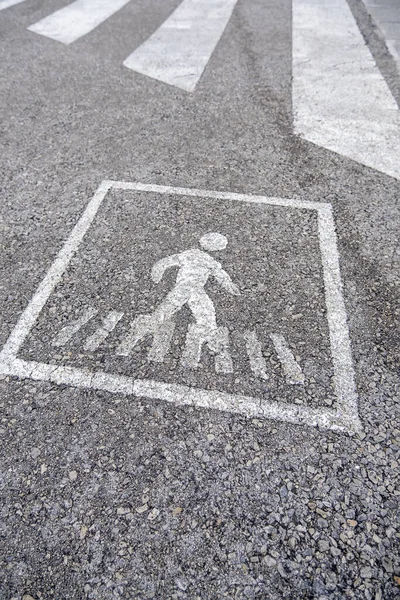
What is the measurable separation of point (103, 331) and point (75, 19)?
7.78m

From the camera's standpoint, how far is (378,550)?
251 cm

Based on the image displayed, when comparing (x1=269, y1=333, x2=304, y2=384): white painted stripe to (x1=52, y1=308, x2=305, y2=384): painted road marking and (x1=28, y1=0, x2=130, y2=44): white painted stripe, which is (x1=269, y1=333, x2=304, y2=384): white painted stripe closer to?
(x1=52, y1=308, x2=305, y2=384): painted road marking

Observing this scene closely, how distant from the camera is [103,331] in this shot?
3.58 m

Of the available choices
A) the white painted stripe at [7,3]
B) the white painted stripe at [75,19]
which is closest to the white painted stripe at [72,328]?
the white painted stripe at [75,19]

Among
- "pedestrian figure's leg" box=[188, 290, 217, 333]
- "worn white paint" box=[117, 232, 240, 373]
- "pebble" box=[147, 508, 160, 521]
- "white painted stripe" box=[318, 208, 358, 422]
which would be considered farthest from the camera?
"pedestrian figure's leg" box=[188, 290, 217, 333]

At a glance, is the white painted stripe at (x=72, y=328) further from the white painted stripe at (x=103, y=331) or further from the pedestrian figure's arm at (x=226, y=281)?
the pedestrian figure's arm at (x=226, y=281)

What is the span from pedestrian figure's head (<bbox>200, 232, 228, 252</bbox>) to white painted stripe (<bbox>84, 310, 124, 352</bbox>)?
102 cm

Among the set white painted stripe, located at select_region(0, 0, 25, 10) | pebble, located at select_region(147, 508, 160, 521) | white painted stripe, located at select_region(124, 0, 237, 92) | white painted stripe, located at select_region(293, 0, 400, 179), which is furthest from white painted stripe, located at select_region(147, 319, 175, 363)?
white painted stripe, located at select_region(0, 0, 25, 10)

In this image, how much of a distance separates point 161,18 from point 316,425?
8550 millimetres

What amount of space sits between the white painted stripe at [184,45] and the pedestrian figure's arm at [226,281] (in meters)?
3.73

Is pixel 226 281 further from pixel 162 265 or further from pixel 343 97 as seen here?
pixel 343 97

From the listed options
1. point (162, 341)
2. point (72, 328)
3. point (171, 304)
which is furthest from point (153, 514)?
point (171, 304)

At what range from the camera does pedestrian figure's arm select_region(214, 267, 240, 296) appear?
3922 mm

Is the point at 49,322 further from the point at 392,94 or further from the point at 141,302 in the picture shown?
the point at 392,94
